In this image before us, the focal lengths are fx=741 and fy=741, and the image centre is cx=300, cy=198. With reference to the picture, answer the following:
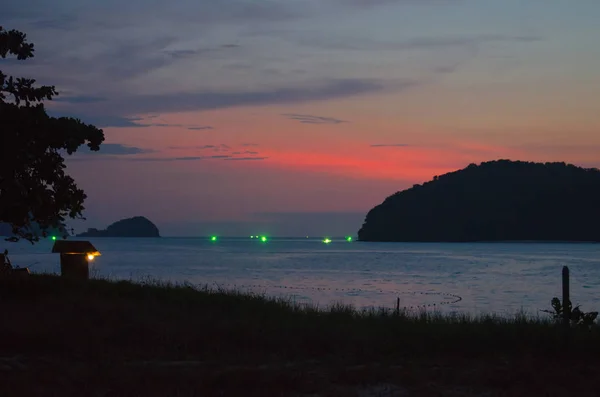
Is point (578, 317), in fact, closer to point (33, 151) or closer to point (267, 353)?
point (267, 353)

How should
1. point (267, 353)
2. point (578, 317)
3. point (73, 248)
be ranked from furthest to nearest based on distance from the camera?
point (73, 248)
point (578, 317)
point (267, 353)

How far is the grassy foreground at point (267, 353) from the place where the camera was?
979 centimetres

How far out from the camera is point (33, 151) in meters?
14.8

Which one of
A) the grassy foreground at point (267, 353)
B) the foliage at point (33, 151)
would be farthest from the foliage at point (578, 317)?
the foliage at point (33, 151)

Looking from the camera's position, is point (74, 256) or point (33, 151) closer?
point (33, 151)

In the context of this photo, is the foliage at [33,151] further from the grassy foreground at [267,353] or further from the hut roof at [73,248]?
the hut roof at [73,248]

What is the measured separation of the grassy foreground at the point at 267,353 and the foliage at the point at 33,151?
6.44 feet

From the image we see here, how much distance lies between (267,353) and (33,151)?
6463mm

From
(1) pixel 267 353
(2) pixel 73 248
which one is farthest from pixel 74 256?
(1) pixel 267 353

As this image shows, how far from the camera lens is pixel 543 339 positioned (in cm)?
1277

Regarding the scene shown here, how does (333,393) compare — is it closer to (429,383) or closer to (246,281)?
(429,383)

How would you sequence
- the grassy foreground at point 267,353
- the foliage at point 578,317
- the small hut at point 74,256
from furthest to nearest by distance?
the small hut at point 74,256, the foliage at point 578,317, the grassy foreground at point 267,353

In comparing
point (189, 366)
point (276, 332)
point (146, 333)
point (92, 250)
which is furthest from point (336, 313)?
point (92, 250)

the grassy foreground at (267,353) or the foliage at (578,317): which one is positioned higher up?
the foliage at (578,317)
